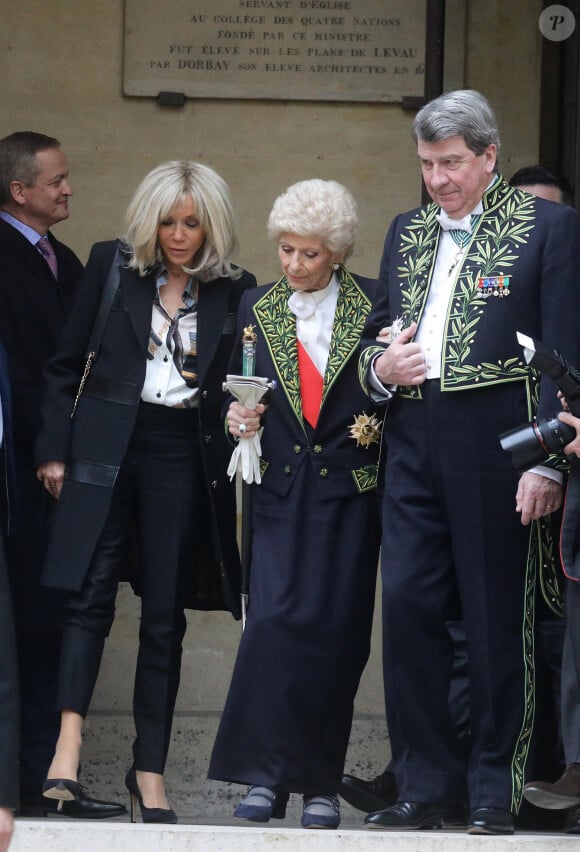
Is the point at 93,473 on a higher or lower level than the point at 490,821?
higher

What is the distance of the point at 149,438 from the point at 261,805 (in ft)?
3.35

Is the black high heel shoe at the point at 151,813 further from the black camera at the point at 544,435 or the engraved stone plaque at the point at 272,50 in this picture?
the engraved stone plaque at the point at 272,50

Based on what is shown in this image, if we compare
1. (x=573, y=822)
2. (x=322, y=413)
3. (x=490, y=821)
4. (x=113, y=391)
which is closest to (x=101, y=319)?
(x=113, y=391)

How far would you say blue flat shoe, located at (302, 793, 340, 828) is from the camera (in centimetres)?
484

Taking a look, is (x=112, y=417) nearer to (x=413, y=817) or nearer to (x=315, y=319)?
(x=315, y=319)

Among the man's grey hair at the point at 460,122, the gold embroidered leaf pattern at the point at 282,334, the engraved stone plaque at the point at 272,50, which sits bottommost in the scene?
the gold embroidered leaf pattern at the point at 282,334

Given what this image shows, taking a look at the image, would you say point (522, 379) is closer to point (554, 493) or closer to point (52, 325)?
point (554, 493)

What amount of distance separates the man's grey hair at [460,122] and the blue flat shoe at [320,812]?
5.47 ft

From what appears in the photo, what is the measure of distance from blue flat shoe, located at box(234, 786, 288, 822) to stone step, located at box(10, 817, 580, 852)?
0.31ft

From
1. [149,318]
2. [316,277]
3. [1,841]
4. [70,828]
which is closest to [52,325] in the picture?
[149,318]

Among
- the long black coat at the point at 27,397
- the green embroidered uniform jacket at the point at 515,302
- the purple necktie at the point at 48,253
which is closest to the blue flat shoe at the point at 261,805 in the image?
the green embroidered uniform jacket at the point at 515,302

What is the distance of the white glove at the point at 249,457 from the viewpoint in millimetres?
4961

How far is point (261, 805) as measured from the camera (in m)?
4.82

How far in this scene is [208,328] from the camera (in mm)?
5184
